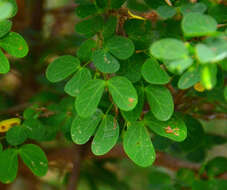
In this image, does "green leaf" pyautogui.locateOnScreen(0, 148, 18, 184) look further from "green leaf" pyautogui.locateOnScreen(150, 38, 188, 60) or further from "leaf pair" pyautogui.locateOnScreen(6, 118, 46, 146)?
"green leaf" pyautogui.locateOnScreen(150, 38, 188, 60)

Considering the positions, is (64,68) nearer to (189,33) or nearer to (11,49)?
(11,49)

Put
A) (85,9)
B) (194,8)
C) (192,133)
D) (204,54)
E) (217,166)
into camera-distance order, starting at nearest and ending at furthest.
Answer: (204,54) < (194,8) < (85,9) < (192,133) < (217,166)

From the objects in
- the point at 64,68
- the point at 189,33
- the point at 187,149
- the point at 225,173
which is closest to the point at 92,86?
the point at 64,68

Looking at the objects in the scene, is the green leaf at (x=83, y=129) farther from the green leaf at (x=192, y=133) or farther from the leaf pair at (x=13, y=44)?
the green leaf at (x=192, y=133)

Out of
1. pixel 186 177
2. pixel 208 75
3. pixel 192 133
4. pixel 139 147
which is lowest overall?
pixel 186 177

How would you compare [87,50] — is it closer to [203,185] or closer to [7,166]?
[7,166]

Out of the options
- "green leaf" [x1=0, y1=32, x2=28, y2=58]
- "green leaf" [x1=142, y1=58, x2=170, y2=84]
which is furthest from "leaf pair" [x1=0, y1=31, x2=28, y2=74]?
"green leaf" [x1=142, y1=58, x2=170, y2=84]

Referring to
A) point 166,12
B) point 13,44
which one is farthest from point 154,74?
point 13,44
